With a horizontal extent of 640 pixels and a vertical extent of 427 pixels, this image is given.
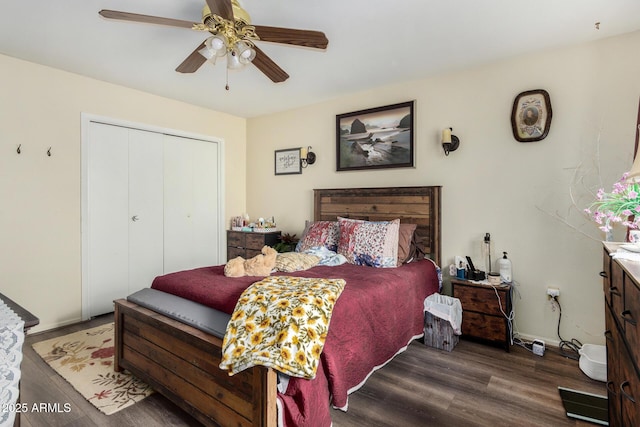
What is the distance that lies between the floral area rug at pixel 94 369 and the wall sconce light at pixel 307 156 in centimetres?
274

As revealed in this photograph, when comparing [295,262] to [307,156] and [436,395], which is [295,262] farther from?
[307,156]

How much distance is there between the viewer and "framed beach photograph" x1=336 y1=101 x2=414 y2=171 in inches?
134

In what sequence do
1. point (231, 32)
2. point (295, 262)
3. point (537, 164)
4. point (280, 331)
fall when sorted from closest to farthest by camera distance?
1. point (280, 331)
2. point (231, 32)
3. point (295, 262)
4. point (537, 164)

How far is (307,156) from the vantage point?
4.19 metres

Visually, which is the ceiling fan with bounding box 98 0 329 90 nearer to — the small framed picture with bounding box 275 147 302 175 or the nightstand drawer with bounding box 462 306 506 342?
the small framed picture with bounding box 275 147 302 175

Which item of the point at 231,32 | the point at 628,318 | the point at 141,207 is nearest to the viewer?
the point at 628,318

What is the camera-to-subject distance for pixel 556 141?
8.78 feet

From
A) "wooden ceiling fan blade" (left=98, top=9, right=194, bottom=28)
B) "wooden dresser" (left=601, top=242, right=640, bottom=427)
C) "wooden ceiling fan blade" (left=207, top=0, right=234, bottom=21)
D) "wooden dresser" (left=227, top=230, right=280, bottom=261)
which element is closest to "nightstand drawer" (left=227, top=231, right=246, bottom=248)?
"wooden dresser" (left=227, top=230, right=280, bottom=261)

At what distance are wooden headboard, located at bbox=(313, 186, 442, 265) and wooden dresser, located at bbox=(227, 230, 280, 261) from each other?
68cm

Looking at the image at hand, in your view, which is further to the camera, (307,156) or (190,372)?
(307,156)

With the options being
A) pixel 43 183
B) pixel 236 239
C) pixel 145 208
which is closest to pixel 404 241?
pixel 236 239

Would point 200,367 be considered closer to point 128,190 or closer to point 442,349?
point 442,349

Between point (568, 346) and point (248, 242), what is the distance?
11.3 feet

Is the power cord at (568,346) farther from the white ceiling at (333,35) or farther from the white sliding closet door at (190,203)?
the white sliding closet door at (190,203)
